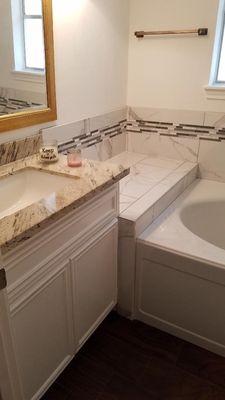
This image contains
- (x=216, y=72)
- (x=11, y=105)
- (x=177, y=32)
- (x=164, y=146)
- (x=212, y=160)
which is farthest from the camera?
(x=164, y=146)

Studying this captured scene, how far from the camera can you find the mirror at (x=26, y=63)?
4.53 ft

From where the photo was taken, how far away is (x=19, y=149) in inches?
61.1

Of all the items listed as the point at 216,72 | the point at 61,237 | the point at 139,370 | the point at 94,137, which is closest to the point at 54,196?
the point at 61,237

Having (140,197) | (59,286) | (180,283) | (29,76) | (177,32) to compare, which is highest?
(177,32)

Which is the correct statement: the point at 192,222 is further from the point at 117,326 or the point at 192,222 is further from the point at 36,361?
the point at 36,361

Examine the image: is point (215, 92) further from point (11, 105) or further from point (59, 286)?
point (59, 286)

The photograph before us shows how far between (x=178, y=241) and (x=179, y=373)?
2.01 ft

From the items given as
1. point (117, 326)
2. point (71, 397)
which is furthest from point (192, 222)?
point (71, 397)

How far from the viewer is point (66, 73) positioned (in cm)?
177

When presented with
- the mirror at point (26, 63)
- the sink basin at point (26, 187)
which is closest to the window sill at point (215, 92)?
the mirror at point (26, 63)

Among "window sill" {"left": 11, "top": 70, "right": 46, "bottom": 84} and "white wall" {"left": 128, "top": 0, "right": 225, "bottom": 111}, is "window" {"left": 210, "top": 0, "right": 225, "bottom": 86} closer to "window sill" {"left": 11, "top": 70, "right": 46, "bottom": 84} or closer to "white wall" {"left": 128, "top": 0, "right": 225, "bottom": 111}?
"white wall" {"left": 128, "top": 0, "right": 225, "bottom": 111}

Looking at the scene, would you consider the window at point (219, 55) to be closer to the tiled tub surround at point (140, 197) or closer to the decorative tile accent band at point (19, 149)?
the tiled tub surround at point (140, 197)

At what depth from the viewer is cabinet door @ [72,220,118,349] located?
1366 mm

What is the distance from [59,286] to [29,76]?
3.22 feet
